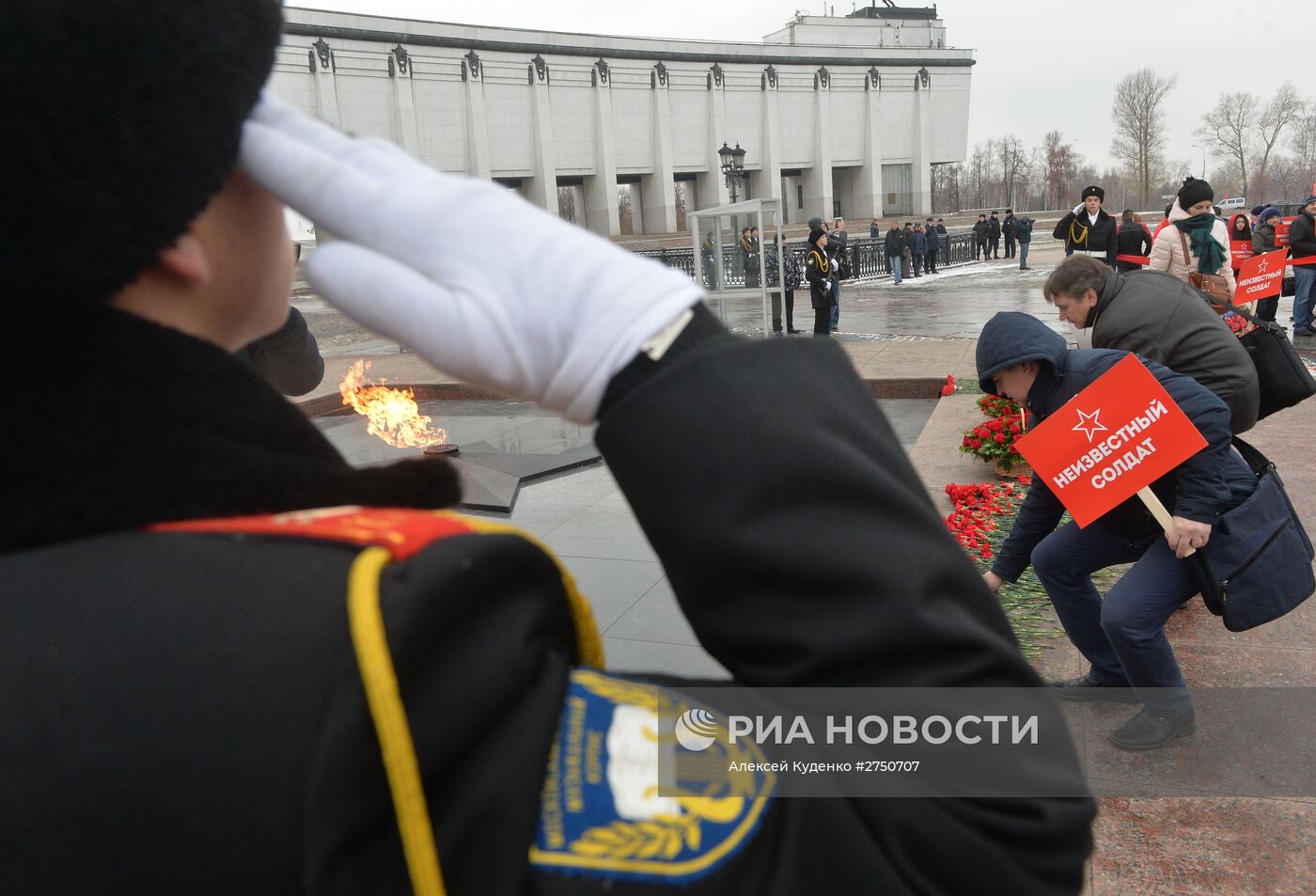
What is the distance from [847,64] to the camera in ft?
206

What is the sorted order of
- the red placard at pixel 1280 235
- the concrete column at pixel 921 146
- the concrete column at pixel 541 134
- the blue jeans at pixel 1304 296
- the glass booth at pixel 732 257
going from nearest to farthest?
the blue jeans at pixel 1304 296, the glass booth at pixel 732 257, the red placard at pixel 1280 235, the concrete column at pixel 541 134, the concrete column at pixel 921 146

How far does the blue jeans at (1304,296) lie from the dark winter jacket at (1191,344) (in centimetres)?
991

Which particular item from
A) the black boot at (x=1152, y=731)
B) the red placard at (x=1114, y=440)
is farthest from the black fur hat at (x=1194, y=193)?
the black boot at (x=1152, y=731)

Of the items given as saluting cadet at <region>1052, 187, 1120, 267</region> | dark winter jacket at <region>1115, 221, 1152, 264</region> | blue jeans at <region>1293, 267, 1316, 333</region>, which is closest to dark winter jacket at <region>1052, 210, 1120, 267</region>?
saluting cadet at <region>1052, 187, 1120, 267</region>

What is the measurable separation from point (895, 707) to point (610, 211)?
58.2 meters

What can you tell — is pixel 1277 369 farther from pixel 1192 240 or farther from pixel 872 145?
pixel 872 145

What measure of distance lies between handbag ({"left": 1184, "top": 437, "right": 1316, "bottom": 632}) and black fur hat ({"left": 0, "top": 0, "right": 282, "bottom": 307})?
139 inches

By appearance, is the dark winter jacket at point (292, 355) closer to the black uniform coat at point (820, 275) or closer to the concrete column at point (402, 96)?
the black uniform coat at point (820, 275)

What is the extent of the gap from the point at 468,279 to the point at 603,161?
191 feet

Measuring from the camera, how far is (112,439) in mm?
721

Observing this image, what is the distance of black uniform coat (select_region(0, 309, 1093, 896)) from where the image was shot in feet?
2.09

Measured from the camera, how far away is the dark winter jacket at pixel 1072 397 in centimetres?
333

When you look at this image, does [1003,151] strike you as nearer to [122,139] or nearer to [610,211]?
[610,211]

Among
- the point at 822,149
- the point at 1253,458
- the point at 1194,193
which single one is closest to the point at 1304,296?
the point at 1194,193
